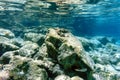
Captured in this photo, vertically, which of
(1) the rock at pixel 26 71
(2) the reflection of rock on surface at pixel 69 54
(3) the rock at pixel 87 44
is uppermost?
(2) the reflection of rock on surface at pixel 69 54

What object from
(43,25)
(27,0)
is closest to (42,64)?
(27,0)

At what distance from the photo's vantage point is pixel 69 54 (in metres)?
7.08

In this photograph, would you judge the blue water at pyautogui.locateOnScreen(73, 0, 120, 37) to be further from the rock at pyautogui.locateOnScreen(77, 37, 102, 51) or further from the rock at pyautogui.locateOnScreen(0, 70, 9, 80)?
the rock at pyautogui.locateOnScreen(0, 70, 9, 80)

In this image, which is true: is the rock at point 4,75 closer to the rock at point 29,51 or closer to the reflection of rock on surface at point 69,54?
the reflection of rock on surface at point 69,54

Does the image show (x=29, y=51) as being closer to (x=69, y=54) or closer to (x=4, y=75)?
(x=4, y=75)

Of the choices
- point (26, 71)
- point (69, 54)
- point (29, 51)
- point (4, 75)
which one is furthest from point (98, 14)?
point (4, 75)

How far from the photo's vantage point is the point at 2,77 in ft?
22.4

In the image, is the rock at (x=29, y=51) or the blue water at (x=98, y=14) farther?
the blue water at (x=98, y=14)

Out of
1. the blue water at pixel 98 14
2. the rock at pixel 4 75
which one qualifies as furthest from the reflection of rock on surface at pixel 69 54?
the blue water at pixel 98 14

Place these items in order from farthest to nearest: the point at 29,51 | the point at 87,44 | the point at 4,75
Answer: the point at 87,44, the point at 29,51, the point at 4,75

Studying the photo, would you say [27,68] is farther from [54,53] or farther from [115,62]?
[115,62]

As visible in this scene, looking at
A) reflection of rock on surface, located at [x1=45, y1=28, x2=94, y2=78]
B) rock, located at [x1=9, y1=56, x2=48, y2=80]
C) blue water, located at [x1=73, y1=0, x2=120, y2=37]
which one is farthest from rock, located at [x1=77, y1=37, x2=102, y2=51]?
rock, located at [x1=9, y1=56, x2=48, y2=80]

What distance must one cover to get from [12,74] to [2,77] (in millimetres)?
380

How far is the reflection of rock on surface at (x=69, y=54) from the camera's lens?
22.9 ft
